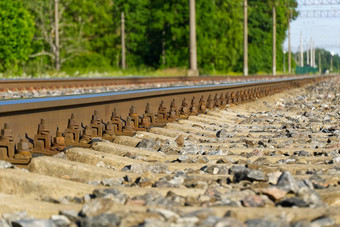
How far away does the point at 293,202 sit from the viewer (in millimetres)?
3078

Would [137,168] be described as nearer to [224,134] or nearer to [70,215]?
[70,215]

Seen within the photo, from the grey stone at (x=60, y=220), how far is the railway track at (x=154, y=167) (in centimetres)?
1

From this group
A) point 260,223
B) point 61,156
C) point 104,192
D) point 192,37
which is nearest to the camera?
point 260,223

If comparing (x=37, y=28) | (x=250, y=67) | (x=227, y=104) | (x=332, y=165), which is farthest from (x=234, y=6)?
(x=332, y=165)

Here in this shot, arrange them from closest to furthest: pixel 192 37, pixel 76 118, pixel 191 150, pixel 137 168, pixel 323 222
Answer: pixel 323 222 < pixel 137 168 < pixel 191 150 < pixel 76 118 < pixel 192 37

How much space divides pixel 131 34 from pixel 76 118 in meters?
56.9

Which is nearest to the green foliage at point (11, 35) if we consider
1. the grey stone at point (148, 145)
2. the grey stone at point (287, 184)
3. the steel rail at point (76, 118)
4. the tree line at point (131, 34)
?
the tree line at point (131, 34)

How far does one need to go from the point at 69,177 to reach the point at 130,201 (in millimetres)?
816

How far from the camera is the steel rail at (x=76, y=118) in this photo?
4.46 m

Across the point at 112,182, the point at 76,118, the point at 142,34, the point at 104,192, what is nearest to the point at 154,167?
the point at 112,182

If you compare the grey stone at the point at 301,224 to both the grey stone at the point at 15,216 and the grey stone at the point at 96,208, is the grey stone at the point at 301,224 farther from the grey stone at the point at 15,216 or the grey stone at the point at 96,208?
the grey stone at the point at 15,216

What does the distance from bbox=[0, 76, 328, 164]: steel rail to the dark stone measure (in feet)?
6.20

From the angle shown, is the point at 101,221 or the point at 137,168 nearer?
the point at 101,221

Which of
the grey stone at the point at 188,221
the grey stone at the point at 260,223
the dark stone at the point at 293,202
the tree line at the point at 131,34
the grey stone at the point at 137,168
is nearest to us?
the grey stone at the point at 260,223
